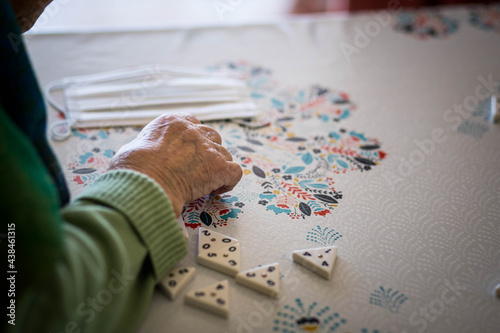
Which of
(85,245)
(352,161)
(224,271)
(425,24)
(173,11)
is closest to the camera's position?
(85,245)

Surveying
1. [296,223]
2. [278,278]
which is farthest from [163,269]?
[296,223]

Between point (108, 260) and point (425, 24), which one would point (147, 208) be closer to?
point (108, 260)

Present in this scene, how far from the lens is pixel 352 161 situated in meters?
1.18

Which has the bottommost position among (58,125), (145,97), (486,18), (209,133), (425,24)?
(58,125)

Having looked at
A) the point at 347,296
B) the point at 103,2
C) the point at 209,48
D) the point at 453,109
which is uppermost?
the point at 453,109

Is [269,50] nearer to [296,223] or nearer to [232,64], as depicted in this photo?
[232,64]

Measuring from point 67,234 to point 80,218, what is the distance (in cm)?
4

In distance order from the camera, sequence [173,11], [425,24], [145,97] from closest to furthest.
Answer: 1. [145,97]
2. [425,24]
3. [173,11]

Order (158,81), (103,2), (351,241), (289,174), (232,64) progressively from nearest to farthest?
(351,241), (289,174), (158,81), (232,64), (103,2)

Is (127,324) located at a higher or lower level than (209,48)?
lower

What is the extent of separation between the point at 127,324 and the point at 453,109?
1173 millimetres

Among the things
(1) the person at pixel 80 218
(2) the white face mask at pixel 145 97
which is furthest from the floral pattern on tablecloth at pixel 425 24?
(1) the person at pixel 80 218

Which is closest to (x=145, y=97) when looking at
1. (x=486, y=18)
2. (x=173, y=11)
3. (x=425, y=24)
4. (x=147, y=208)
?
(x=147, y=208)

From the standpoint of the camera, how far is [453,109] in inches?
55.3
